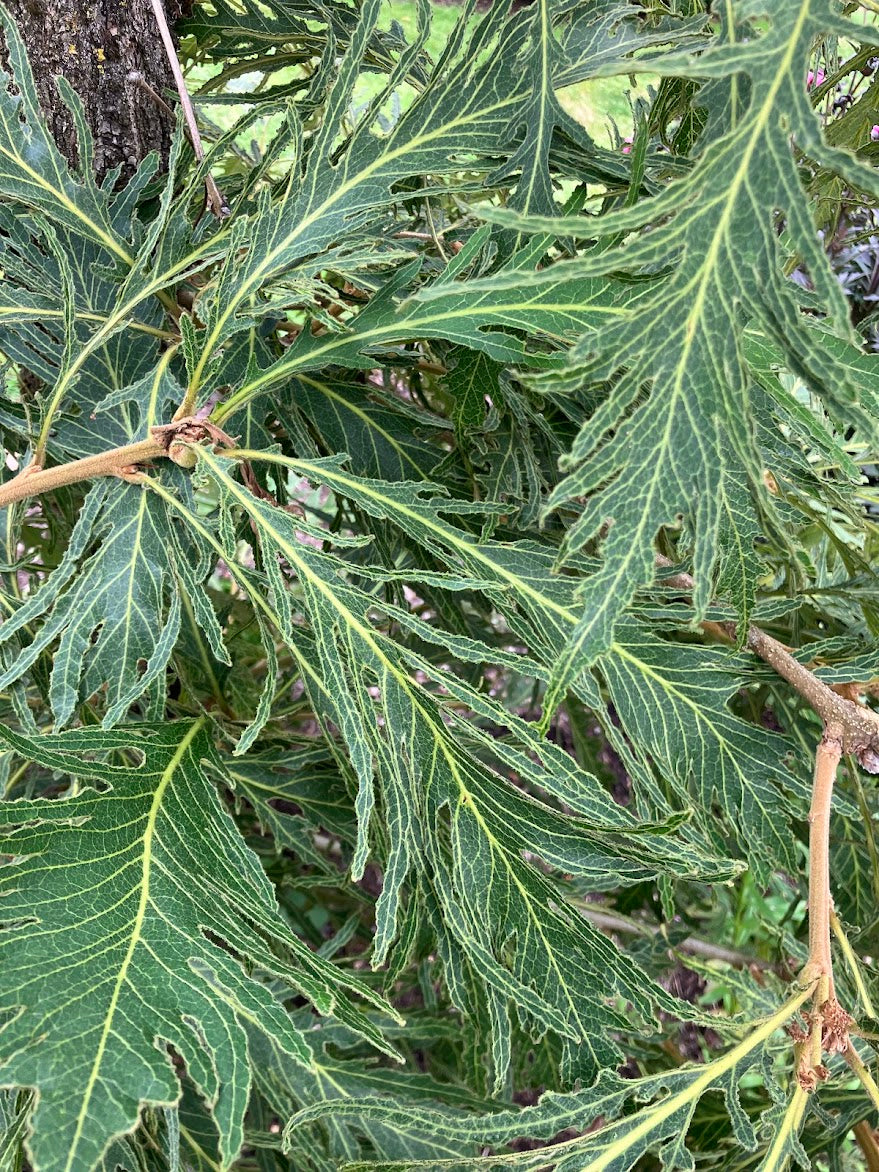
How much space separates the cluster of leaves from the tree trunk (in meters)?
0.07

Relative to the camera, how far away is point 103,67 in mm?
667

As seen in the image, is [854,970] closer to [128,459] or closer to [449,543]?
[449,543]

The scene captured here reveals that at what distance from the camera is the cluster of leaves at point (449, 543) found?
0.35m

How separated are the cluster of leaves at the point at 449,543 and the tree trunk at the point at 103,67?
7 centimetres

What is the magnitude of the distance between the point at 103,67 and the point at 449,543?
1.44 feet

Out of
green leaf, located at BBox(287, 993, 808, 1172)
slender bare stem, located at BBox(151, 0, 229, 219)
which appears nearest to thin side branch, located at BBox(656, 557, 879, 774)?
green leaf, located at BBox(287, 993, 808, 1172)

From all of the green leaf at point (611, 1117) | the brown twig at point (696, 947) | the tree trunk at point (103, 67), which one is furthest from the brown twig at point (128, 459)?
the brown twig at point (696, 947)

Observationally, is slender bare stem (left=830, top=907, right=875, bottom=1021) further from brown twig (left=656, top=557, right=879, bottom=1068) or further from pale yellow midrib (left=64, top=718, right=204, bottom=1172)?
pale yellow midrib (left=64, top=718, right=204, bottom=1172)

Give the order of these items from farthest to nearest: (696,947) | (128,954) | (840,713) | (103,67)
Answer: (696,947)
(103,67)
(840,713)
(128,954)

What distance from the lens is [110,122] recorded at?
688 millimetres

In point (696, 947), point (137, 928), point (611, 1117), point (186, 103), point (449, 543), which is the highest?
point (186, 103)

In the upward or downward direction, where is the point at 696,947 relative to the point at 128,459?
downward

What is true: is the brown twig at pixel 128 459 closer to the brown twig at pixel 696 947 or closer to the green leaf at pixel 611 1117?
the green leaf at pixel 611 1117

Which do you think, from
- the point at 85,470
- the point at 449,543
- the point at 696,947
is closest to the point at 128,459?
the point at 85,470
